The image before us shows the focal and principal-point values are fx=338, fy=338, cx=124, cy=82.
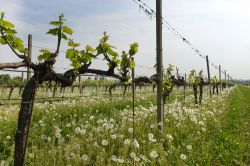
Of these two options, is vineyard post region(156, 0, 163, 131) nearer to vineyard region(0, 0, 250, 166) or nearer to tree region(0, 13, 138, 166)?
vineyard region(0, 0, 250, 166)

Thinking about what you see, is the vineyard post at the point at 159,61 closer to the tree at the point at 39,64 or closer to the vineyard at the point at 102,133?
the vineyard at the point at 102,133

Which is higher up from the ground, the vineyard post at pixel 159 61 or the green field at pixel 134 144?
the vineyard post at pixel 159 61

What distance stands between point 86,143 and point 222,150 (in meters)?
3.32

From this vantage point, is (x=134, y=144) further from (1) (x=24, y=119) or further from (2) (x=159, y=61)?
(2) (x=159, y=61)

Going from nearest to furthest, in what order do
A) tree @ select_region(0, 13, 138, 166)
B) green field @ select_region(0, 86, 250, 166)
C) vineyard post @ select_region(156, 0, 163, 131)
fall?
1. tree @ select_region(0, 13, 138, 166)
2. green field @ select_region(0, 86, 250, 166)
3. vineyard post @ select_region(156, 0, 163, 131)

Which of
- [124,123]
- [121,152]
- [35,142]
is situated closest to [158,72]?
[124,123]

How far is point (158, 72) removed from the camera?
29.6 ft

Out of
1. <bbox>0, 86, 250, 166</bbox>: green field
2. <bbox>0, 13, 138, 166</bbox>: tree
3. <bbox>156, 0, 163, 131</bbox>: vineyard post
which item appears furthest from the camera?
<bbox>156, 0, 163, 131</bbox>: vineyard post

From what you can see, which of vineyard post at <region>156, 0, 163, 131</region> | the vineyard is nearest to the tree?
the vineyard

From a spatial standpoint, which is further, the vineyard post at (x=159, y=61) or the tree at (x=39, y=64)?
the vineyard post at (x=159, y=61)

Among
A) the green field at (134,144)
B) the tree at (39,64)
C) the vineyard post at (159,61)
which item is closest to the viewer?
the tree at (39,64)

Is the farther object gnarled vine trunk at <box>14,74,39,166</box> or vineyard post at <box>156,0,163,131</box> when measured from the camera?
vineyard post at <box>156,0,163,131</box>

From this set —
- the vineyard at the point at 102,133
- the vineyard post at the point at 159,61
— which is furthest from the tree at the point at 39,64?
the vineyard post at the point at 159,61

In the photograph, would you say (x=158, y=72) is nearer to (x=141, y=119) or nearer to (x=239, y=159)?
(x=141, y=119)
